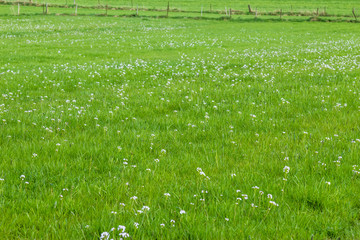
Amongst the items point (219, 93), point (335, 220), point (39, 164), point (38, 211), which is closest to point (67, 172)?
point (39, 164)

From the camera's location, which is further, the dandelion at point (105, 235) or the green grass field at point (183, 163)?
the green grass field at point (183, 163)

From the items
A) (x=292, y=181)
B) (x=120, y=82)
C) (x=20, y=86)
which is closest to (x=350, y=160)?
(x=292, y=181)

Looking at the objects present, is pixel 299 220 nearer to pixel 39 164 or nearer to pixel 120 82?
pixel 39 164

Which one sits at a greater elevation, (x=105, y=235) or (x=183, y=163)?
(x=105, y=235)

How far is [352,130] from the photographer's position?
6.64 meters

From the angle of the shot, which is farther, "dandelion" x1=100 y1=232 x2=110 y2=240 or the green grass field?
the green grass field

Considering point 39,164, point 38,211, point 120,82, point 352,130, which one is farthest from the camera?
point 120,82

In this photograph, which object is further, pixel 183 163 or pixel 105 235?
pixel 183 163

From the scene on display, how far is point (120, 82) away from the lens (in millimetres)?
12406

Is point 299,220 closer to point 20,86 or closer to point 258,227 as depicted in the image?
Answer: point 258,227

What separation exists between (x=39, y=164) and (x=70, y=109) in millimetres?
3016

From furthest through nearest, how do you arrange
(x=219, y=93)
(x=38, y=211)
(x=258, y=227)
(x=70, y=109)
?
(x=219, y=93) → (x=70, y=109) → (x=38, y=211) → (x=258, y=227)

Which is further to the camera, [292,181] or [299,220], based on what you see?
[292,181]

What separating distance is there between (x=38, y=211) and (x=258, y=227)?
236cm
